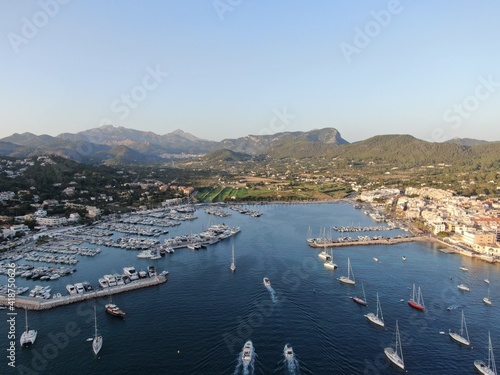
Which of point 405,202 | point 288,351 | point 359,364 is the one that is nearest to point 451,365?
point 359,364

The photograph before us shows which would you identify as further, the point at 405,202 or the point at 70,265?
the point at 405,202

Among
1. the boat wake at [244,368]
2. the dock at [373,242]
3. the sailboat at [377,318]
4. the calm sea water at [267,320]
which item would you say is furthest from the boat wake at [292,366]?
the dock at [373,242]

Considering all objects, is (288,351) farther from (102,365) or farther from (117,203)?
(117,203)

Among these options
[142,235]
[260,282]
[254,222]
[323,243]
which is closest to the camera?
[260,282]

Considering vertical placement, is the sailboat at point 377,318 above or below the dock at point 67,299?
above

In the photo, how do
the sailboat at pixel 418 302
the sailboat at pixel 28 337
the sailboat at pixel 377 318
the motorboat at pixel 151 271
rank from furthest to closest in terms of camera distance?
the motorboat at pixel 151 271 → the sailboat at pixel 418 302 → the sailboat at pixel 377 318 → the sailboat at pixel 28 337

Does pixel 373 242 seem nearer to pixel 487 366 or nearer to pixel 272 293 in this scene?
pixel 272 293

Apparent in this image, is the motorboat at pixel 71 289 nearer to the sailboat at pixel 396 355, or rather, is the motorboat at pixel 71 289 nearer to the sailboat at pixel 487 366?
the sailboat at pixel 396 355
